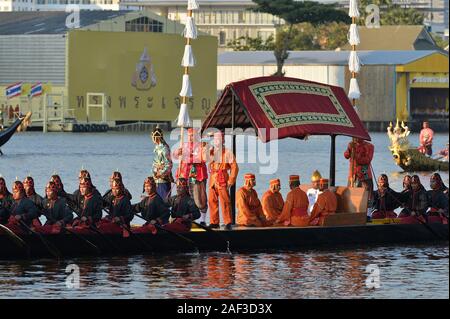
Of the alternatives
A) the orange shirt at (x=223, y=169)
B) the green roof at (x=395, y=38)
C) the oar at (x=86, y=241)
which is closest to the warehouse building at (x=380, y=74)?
the green roof at (x=395, y=38)

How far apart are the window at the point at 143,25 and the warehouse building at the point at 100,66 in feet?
0.23

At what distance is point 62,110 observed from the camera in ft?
361

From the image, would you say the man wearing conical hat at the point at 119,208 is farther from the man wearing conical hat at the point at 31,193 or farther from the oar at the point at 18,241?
the oar at the point at 18,241

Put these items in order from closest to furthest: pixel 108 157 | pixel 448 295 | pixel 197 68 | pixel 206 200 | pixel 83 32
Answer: pixel 448 295 < pixel 206 200 < pixel 108 157 < pixel 83 32 < pixel 197 68

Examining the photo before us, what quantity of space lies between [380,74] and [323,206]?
88.9 metres

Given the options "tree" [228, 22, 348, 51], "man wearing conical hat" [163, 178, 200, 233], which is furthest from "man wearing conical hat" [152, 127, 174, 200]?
"tree" [228, 22, 348, 51]

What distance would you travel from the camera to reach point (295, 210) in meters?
30.2

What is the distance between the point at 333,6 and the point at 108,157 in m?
50.5

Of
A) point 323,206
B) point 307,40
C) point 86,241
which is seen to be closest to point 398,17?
point 307,40

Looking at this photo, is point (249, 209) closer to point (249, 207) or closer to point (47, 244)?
point (249, 207)

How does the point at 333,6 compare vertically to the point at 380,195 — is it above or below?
above

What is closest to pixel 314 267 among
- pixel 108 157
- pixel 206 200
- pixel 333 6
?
pixel 206 200

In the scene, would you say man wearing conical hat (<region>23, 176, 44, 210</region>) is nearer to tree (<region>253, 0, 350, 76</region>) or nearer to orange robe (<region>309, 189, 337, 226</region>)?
orange robe (<region>309, 189, 337, 226</region>)

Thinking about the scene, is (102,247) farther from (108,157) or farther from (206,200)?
(108,157)
